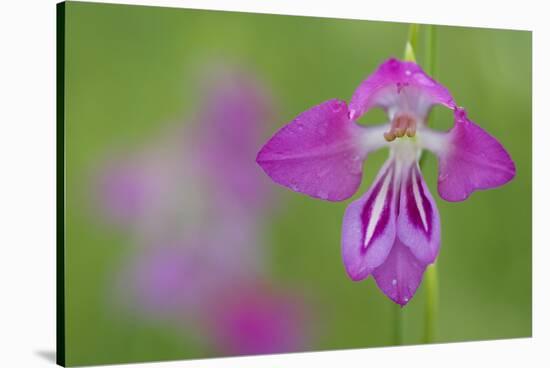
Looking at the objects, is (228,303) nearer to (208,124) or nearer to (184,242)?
(184,242)

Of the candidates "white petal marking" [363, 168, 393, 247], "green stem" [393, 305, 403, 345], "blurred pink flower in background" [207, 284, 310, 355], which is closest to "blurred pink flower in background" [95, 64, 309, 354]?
"blurred pink flower in background" [207, 284, 310, 355]

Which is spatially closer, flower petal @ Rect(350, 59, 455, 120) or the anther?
flower petal @ Rect(350, 59, 455, 120)

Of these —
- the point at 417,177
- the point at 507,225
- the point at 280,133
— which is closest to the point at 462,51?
the point at 507,225

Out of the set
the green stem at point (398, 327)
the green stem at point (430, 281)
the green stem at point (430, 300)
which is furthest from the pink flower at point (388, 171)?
the green stem at point (398, 327)

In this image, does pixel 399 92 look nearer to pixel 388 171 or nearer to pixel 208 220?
pixel 388 171

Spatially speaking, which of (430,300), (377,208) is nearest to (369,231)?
(377,208)

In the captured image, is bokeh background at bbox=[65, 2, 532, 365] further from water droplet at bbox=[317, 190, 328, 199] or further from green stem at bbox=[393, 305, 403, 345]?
water droplet at bbox=[317, 190, 328, 199]

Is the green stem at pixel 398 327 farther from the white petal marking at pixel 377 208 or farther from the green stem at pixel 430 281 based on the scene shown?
the white petal marking at pixel 377 208
